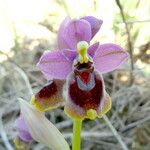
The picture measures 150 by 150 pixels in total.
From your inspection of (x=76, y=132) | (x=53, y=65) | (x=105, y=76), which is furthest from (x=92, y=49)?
(x=105, y=76)

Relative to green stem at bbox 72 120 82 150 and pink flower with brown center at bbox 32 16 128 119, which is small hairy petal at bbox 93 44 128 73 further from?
A: green stem at bbox 72 120 82 150

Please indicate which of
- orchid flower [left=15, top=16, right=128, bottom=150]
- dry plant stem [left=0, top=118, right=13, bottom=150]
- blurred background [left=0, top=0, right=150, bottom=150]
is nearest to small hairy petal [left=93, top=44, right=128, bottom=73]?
orchid flower [left=15, top=16, right=128, bottom=150]

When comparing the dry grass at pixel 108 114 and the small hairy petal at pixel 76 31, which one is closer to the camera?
the small hairy petal at pixel 76 31

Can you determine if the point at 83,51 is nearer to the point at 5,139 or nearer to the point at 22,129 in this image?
the point at 22,129

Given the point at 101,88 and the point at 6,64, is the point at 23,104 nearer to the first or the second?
the point at 101,88

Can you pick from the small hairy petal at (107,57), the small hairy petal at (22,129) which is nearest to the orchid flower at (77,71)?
the small hairy petal at (107,57)

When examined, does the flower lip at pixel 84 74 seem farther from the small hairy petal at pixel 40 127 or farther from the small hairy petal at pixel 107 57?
the small hairy petal at pixel 40 127
